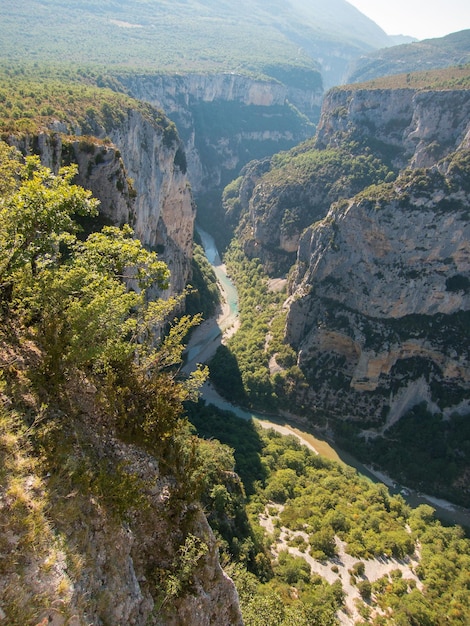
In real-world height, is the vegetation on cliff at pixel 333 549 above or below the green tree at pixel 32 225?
below

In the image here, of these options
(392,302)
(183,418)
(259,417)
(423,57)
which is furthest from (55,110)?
(423,57)

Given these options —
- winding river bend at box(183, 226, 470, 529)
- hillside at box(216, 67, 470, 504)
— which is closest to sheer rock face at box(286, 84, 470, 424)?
hillside at box(216, 67, 470, 504)

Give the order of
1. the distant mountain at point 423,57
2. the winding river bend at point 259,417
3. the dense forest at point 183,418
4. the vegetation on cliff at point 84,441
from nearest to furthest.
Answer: the vegetation on cliff at point 84,441 < the dense forest at point 183,418 < the winding river bend at point 259,417 < the distant mountain at point 423,57

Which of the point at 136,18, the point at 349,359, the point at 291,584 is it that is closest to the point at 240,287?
the point at 349,359

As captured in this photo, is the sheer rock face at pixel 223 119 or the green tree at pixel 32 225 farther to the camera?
the sheer rock face at pixel 223 119

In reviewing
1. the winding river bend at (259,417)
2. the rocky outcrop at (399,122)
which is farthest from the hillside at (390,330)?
the winding river bend at (259,417)

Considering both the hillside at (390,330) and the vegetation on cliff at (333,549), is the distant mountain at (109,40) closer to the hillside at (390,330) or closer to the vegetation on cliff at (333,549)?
the hillside at (390,330)

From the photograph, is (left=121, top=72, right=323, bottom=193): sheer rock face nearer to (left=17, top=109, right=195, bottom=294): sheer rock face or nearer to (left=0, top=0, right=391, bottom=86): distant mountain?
(left=0, top=0, right=391, bottom=86): distant mountain

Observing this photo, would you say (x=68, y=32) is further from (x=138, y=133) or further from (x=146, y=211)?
(x=146, y=211)
